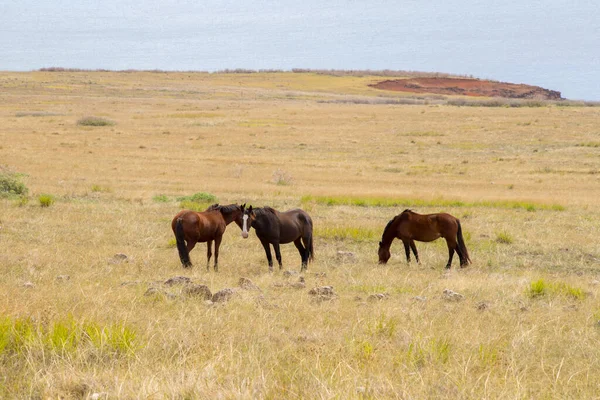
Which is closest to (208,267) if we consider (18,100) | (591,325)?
(591,325)

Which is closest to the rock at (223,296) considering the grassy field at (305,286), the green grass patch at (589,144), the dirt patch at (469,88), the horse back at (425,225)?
the grassy field at (305,286)

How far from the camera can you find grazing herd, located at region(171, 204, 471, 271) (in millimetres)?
11000

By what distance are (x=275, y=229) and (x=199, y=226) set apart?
5.09ft

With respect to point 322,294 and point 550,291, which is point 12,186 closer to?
point 322,294

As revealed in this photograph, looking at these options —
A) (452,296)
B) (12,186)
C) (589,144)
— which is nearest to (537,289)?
(452,296)

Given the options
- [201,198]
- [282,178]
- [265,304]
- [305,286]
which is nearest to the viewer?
[265,304]

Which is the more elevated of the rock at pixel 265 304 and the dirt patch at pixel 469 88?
the dirt patch at pixel 469 88

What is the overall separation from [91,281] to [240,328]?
323 centimetres

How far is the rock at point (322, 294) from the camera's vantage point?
777cm

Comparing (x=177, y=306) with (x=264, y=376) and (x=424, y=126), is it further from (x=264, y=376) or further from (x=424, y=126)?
(x=424, y=126)

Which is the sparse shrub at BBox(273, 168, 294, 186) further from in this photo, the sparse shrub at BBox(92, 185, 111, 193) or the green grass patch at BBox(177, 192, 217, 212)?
the sparse shrub at BBox(92, 185, 111, 193)

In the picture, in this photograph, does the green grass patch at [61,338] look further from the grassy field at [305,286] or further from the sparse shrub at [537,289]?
the sparse shrub at [537,289]

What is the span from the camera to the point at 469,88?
465 feet

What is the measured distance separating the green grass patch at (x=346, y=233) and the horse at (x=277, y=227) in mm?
2598
